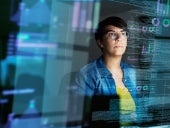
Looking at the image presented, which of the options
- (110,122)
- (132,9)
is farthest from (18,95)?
(132,9)

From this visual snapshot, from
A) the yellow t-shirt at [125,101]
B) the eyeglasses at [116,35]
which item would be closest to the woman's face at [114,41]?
the eyeglasses at [116,35]

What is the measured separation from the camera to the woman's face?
5.16ft

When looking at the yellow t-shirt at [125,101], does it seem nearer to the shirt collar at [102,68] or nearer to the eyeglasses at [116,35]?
the shirt collar at [102,68]

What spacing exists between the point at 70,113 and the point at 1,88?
0.24m

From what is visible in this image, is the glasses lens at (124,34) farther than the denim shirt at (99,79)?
Yes

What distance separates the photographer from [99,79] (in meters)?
1.57

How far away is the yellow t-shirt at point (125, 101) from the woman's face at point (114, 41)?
0.41 ft

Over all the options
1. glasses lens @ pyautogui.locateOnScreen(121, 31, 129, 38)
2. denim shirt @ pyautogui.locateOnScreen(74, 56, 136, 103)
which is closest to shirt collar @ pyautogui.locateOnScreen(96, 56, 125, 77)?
denim shirt @ pyautogui.locateOnScreen(74, 56, 136, 103)

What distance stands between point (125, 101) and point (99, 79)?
0.14 m

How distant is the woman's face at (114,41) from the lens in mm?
1572

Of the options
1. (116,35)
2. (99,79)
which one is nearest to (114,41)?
(116,35)

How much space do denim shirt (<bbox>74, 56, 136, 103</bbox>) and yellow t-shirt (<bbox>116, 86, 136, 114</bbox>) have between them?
0.05 feet

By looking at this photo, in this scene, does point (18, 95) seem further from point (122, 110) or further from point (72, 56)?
point (122, 110)

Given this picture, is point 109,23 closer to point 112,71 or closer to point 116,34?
point 116,34
